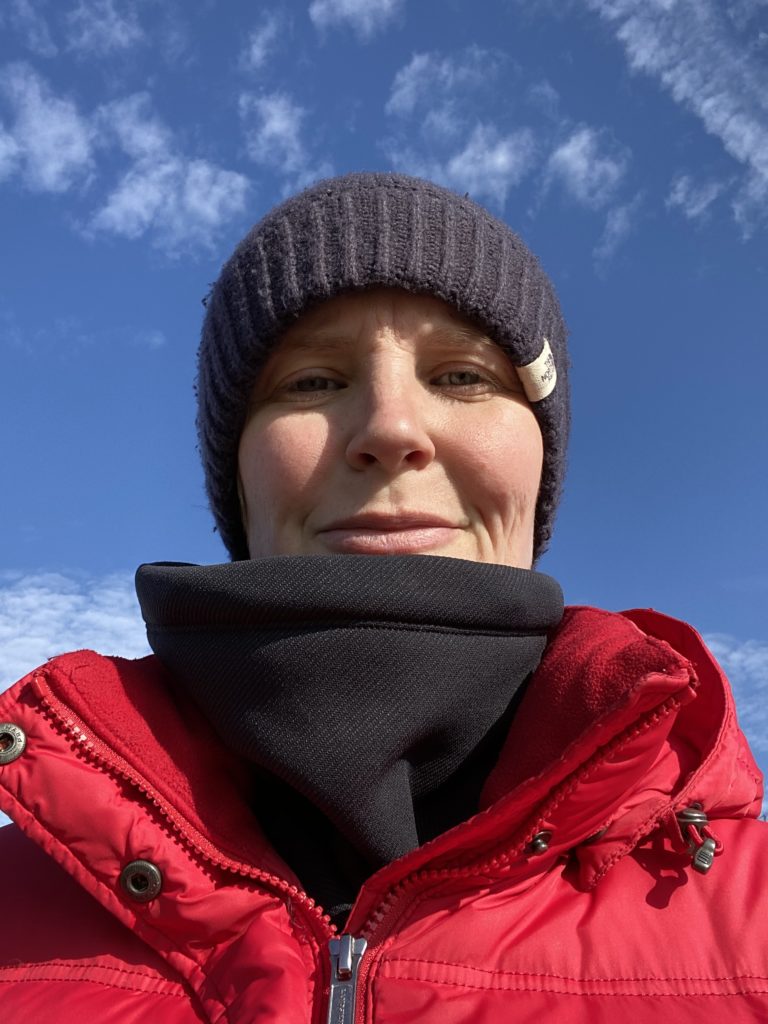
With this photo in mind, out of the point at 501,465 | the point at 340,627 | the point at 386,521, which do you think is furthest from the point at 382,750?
the point at 501,465

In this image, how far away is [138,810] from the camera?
60.6 inches

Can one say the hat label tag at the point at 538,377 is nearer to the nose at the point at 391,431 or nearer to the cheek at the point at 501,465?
the cheek at the point at 501,465

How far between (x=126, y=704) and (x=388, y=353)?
920 mm

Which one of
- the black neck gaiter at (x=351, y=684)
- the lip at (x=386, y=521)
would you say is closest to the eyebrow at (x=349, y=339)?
the lip at (x=386, y=521)

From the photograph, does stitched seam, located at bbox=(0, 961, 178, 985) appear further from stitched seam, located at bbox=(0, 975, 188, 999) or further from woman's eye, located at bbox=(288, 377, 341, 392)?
woman's eye, located at bbox=(288, 377, 341, 392)

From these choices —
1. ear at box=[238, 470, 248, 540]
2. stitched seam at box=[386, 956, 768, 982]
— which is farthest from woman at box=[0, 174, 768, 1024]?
ear at box=[238, 470, 248, 540]

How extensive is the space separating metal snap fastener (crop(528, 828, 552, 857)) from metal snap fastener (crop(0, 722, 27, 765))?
3.00 feet


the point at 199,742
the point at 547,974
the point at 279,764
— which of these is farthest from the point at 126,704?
the point at 547,974

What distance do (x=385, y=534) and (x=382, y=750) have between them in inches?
18.4

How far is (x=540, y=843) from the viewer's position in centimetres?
145

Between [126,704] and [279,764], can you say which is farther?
[126,704]

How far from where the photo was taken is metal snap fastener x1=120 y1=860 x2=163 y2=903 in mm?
1459

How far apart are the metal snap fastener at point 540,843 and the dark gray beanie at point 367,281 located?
3.76ft

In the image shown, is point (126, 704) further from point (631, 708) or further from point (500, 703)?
point (631, 708)
